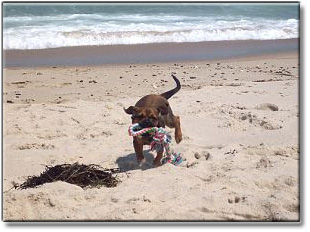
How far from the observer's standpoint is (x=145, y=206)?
3.75m

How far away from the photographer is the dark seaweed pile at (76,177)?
434 centimetres

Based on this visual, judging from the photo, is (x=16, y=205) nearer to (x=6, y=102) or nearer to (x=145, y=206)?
(x=145, y=206)

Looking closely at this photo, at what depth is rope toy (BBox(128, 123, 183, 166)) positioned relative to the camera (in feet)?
15.2

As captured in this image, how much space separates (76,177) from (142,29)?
11.5m

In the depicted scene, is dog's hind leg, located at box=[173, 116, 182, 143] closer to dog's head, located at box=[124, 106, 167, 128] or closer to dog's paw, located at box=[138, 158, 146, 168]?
dog's paw, located at box=[138, 158, 146, 168]

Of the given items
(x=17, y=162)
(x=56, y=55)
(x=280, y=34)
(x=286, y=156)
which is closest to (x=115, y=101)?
(x=17, y=162)

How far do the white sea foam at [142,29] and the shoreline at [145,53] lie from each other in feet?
1.05

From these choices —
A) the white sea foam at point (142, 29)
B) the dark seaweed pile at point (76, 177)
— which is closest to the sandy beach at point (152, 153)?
the dark seaweed pile at point (76, 177)

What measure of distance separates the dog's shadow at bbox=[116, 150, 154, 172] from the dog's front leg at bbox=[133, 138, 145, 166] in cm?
7

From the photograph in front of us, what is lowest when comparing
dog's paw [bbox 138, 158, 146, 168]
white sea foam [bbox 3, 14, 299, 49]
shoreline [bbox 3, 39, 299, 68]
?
dog's paw [bbox 138, 158, 146, 168]

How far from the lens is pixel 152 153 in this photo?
211 inches

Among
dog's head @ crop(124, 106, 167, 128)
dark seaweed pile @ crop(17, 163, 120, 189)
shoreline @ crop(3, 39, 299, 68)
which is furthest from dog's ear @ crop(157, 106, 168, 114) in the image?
shoreline @ crop(3, 39, 299, 68)

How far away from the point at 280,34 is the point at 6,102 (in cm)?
1050

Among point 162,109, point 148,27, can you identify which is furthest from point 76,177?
point 148,27
